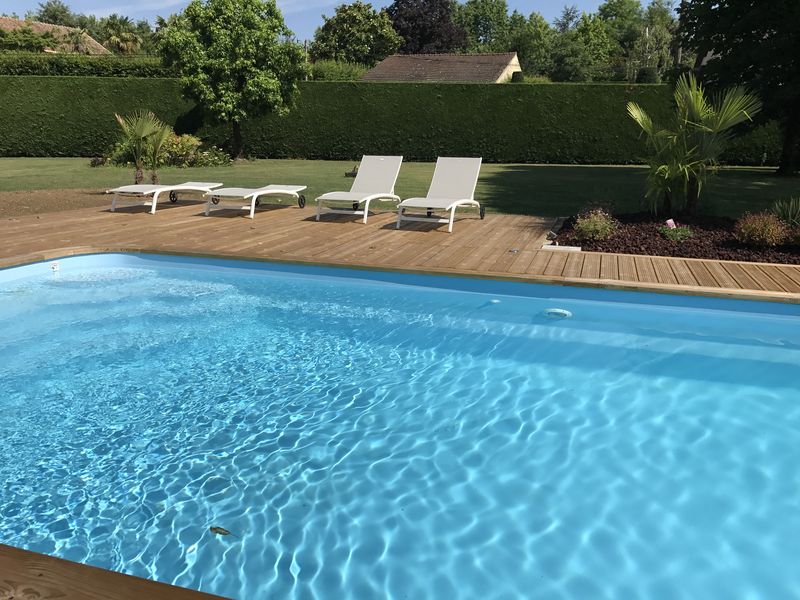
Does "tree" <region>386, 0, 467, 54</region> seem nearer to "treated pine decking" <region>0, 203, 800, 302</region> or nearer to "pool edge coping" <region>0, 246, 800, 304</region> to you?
"treated pine decking" <region>0, 203, 800, 302</region>

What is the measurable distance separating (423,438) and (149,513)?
169 cm

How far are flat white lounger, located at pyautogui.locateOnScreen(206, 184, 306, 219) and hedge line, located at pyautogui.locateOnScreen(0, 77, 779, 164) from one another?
34.4 feet

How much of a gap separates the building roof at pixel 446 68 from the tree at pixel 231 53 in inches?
671

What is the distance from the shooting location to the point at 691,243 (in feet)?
25.1

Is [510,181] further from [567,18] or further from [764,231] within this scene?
[567,18]

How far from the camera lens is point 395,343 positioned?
574 centimetres

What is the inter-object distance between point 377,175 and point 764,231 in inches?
230

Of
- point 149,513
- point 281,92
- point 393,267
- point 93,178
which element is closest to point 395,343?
point 393,267

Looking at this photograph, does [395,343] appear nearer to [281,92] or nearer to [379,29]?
[281,92]

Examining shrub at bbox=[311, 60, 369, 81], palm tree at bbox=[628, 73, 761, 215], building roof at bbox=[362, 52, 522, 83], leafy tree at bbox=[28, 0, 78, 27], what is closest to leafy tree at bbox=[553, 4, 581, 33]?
building roof at bbox=[362, 52, 522, 83]

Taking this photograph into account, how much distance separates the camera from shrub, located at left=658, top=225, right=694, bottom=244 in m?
7.78

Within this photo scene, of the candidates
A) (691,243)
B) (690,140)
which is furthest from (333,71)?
(691,243)

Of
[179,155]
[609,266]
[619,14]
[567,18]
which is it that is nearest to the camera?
[609,266]

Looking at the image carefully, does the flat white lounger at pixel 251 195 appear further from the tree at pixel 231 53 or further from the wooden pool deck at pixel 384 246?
the tree at pixel 231 53
